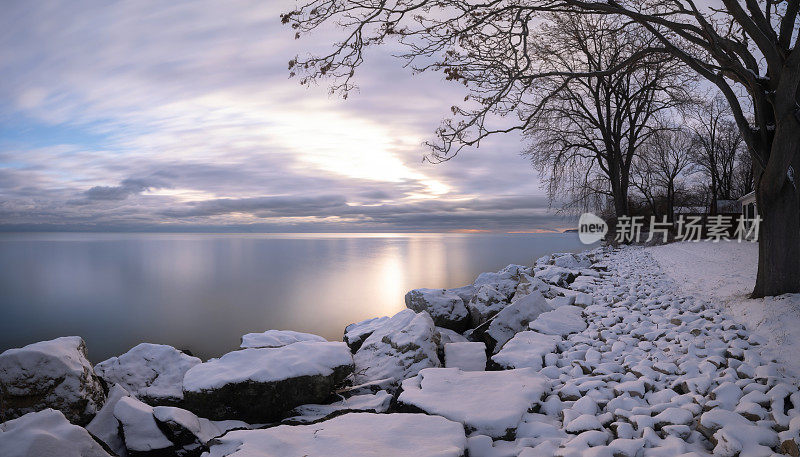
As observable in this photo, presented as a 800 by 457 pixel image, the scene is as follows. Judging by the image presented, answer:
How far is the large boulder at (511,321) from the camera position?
684 centimetres

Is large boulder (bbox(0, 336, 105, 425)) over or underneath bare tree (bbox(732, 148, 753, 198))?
underneath

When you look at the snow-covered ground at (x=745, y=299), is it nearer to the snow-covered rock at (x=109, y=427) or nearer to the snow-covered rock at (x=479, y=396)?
the snow-covered rock at (x=479, y=396)

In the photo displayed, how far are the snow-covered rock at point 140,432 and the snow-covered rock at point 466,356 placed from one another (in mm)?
3698

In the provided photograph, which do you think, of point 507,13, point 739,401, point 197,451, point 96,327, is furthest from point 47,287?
point 739,401

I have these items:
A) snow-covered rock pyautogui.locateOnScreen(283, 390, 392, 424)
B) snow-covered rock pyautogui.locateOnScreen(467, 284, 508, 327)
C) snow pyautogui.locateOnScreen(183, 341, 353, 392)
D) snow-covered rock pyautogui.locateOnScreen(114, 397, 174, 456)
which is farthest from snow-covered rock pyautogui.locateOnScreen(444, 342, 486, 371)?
snow-covered rock pyautogui.locateOnScreen(114, 397, 174, 456)

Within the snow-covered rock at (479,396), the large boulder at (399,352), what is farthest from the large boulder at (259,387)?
the snow-covered rock at (479,396)

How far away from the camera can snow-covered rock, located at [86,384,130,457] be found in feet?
15.5

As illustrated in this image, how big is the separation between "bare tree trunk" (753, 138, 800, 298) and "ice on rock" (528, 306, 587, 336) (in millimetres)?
2643

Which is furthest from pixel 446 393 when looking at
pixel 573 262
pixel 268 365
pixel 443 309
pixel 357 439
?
pixel 573 262

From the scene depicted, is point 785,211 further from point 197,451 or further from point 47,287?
point 47,287

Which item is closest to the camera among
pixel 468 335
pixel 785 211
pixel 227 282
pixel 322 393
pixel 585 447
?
pixel 585 447

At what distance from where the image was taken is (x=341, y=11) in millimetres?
5684

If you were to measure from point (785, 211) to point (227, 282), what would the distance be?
2277cm

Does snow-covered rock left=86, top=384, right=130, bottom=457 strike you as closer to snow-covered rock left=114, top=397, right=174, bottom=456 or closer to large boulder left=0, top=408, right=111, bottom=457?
snow-covered rock left=114, top=397, right=174, bottom=456
